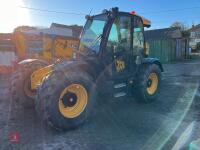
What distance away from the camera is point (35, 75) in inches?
247

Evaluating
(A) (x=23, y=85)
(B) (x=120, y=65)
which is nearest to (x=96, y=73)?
(B) (x=120, y=65)

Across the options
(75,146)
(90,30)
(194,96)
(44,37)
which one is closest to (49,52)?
(44,37)

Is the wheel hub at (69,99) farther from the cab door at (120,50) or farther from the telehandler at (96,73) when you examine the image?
the cab door at (120,50)

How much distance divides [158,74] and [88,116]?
3.34 metres

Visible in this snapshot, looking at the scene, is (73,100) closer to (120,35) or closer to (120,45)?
(120,45)

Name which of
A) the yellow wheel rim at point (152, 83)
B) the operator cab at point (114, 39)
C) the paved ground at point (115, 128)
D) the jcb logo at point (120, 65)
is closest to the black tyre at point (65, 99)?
the paved ground at point (115, 128)

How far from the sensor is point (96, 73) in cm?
595

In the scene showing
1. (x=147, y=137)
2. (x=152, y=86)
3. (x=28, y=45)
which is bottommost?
(x=147, y=137)

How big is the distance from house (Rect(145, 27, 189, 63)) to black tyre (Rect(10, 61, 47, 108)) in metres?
20.7

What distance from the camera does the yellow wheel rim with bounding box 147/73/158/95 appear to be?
303 inches

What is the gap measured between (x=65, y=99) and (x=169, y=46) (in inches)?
921

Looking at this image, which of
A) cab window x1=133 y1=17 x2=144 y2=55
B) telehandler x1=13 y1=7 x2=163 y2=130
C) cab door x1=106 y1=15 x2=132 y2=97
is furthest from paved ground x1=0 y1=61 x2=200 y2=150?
cab window x1=133 y1=17 x2=144 y2=55

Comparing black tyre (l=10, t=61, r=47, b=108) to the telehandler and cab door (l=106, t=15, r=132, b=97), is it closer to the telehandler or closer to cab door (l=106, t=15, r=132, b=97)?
the telehandler

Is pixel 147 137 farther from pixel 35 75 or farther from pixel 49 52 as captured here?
pixel 49 52
